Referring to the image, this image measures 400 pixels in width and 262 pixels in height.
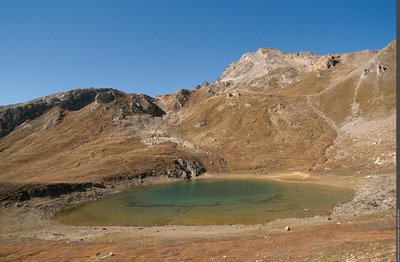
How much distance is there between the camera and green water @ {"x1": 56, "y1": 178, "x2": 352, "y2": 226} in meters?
47.6

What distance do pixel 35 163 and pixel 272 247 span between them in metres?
115

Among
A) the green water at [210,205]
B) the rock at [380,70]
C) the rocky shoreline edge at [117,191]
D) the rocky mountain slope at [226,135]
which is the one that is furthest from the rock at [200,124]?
the green water at [210,205]

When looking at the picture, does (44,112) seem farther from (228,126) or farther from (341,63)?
(341,63)

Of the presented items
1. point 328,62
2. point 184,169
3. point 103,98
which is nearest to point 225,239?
point 184,169

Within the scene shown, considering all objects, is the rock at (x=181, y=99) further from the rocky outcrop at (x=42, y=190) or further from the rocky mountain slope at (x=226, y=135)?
the rocky outcrop at (x=42, y=190)

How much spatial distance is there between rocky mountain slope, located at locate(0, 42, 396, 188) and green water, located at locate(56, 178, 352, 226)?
19.4 m

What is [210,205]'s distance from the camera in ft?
185

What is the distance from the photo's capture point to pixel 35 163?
406 feet

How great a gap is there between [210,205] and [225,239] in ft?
76.4

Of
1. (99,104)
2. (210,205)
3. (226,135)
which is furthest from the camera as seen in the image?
(99,104)

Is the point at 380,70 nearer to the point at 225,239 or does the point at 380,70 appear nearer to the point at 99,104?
the point at 225,239

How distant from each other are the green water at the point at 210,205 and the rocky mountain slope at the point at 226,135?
1937cm

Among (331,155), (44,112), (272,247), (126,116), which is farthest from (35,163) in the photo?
(272,247)

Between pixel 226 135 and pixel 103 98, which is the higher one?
pixel 103 98
